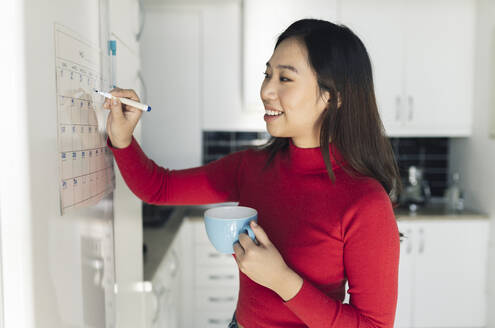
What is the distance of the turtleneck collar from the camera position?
3.11 ft

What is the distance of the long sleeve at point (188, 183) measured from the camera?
3.30 ft

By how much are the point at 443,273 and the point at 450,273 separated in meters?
0.05

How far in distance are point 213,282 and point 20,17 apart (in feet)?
7.37

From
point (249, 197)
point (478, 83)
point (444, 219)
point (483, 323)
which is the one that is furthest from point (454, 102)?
point (249, 197)

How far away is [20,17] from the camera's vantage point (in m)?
0.47

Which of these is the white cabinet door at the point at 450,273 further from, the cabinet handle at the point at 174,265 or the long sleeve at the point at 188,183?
the long sleeve at the point at 188,183

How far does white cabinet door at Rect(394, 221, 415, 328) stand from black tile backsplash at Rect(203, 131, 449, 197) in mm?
621

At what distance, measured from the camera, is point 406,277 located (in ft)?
8.27

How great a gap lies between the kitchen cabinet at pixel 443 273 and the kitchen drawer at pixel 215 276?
43.0 inches

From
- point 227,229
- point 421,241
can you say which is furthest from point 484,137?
point 227,229

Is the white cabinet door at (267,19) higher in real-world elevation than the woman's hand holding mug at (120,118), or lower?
higher

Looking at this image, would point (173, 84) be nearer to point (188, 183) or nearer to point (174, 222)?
point (174, 222)

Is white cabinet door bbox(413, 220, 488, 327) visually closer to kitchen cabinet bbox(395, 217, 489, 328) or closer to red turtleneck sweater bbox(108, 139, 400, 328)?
kitchen cabinet bbox(395, 217, 489, 328)

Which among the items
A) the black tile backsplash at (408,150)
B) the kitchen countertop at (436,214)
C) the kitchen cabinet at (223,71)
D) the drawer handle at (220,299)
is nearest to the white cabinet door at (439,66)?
the black tile backsplash at (408,150)
